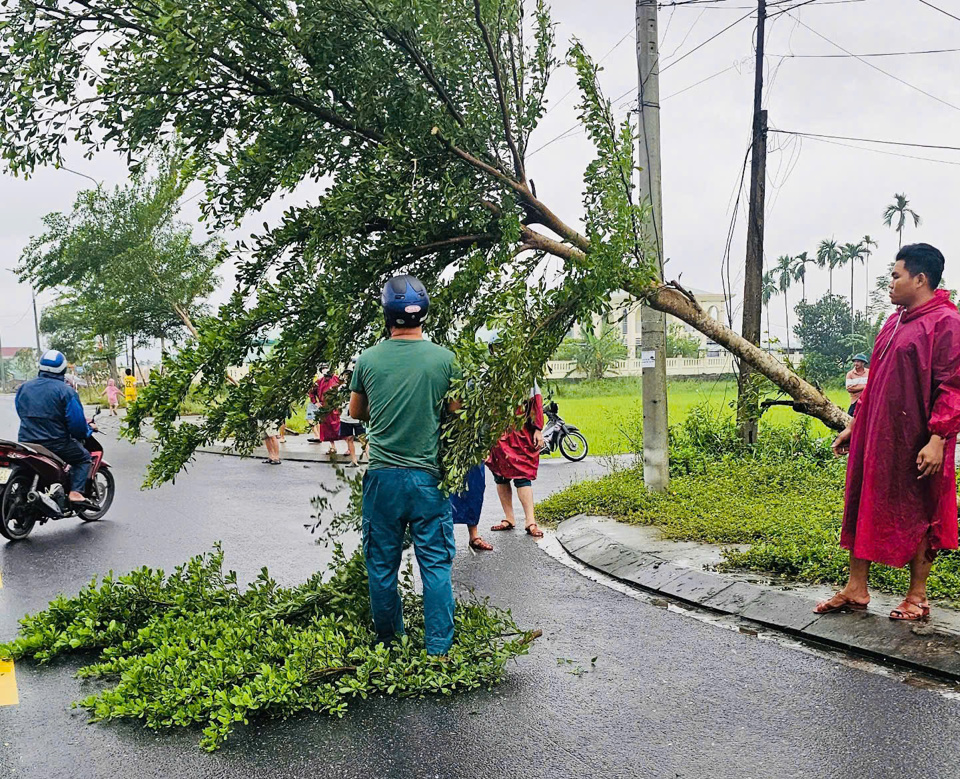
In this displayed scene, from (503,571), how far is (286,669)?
9.93ft

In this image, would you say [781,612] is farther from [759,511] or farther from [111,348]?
[111,348]

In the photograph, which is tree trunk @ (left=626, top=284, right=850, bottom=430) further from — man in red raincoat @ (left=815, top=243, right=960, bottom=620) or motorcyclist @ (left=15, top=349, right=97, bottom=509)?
motorcyclist @ (left=15, top=349, right=97, bottom=509)

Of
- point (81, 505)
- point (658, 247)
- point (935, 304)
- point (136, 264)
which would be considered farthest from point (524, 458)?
point (136, 264)

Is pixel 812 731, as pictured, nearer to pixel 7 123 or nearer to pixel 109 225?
pixel 7 123

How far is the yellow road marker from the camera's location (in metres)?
4.21

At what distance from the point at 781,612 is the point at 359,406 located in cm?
286

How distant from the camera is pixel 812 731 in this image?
3699 millimetres

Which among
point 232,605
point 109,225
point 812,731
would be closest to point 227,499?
point 232,605

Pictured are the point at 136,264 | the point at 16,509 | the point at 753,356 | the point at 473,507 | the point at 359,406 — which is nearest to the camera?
the point at 359,406

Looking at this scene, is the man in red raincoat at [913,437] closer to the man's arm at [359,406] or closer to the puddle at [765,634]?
the puddle at [765,634]

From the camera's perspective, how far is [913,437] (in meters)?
4.79

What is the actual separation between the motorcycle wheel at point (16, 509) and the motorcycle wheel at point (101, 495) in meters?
0.80

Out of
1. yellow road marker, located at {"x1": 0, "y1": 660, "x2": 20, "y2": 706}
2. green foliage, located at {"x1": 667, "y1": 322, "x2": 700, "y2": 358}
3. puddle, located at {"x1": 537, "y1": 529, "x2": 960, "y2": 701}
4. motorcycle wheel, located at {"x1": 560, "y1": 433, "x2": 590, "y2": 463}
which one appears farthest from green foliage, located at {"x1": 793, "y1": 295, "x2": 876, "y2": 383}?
yellow road marker, located at {"x1": 0, "y1": 660, "x2": 20, "y2": 706}

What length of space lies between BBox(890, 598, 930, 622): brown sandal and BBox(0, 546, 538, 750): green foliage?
2.11 meters
